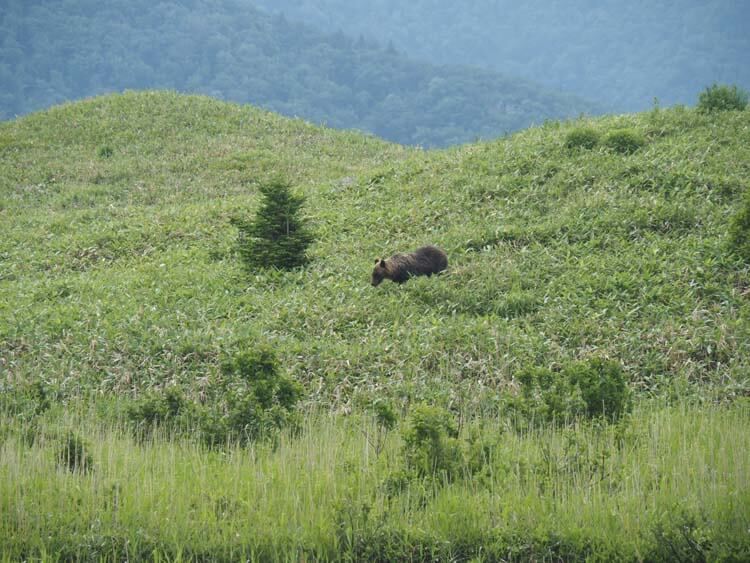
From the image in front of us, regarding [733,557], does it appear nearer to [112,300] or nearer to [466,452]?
[466,452]

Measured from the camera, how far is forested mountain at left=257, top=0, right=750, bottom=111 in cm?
15375

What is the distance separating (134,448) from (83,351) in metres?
4.38

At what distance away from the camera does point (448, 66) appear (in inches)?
4808

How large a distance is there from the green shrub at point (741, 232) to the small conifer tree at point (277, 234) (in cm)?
700

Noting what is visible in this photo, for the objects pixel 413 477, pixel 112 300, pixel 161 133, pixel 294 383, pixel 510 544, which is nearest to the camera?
pixel 510 544

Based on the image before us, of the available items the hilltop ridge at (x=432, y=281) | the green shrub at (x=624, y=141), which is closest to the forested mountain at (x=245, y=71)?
the hilltop ridge at (x=432, y=281)

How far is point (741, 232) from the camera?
487 inches

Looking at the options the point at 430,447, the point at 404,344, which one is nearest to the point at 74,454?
the point at 430,447

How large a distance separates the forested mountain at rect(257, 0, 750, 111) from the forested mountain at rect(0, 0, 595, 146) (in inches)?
1759

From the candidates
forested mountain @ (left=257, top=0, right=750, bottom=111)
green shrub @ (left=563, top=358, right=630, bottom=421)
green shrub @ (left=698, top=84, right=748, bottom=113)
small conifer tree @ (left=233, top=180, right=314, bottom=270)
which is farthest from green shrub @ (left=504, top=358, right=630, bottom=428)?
forested mountain @ (left=257, top=0, right=750, bottom=111)

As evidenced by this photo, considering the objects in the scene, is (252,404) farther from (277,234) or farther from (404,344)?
(277,234)

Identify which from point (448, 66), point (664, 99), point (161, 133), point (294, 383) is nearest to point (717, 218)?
point (294, 383)

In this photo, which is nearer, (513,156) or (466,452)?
(466,452)

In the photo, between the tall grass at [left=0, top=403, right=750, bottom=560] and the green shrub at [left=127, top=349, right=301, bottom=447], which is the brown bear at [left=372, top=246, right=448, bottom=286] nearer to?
the green shrub at [left=127, top=349, right=301, bottom=447]
